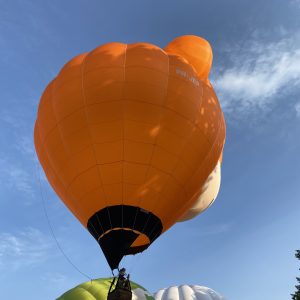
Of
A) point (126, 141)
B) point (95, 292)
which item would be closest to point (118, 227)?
point (126, 141)

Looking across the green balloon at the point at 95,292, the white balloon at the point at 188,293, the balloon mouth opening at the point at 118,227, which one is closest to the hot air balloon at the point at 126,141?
the balloon mouth opening at the point at 118,227

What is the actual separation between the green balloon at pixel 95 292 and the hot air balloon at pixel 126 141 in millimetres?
5538

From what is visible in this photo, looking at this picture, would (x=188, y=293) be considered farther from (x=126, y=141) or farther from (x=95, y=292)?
(x=126, y=141)

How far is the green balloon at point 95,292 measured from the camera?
48.5ft

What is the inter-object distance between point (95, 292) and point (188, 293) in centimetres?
482

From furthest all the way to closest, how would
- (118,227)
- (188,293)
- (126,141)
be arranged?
1. (188,293)
2. (126,141)
3. (118,227)

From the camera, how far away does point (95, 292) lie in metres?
15.0

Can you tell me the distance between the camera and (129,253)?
10336 mm

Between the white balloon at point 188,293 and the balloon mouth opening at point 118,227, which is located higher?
the white balloon at point 188,293

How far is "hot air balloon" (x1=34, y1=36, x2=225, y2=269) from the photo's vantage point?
9.53m

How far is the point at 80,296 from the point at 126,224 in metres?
6.99

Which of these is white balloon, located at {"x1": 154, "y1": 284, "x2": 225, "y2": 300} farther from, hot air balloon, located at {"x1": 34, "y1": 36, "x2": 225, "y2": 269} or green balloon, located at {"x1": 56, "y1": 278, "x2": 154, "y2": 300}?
hot air balloon, located at {"x1": 34, "y1": 36, "x2": 225, "y2": 269}

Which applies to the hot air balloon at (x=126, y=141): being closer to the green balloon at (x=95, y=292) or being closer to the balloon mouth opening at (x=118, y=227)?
the balloon mouth opening at (x=118, y=227)

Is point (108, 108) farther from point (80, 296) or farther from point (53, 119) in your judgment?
point (80, 296)
